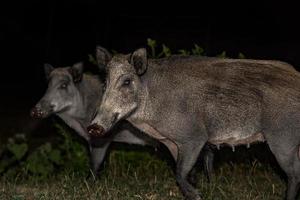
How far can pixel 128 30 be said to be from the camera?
1237 centimetres

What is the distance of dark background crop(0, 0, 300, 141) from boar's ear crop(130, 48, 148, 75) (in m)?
4.40

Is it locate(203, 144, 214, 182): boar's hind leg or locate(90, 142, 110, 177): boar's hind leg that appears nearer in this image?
locate(203, 144, 214, 182): boar's hind leg

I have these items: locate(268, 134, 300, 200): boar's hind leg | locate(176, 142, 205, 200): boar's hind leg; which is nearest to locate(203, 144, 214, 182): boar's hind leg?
locate(176, 142, 205, 200): boar's hind leg

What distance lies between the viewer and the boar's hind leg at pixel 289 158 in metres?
7.04

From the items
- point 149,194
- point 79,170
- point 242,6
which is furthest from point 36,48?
point 149,194

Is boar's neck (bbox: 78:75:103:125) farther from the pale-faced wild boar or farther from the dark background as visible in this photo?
the dark background

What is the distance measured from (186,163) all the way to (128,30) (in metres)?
5.45

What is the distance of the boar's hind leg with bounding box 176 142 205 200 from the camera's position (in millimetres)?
7207

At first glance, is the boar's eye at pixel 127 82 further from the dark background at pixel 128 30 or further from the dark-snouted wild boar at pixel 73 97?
the dark background at pixel 128 30

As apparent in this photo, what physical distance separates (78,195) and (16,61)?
8.74 meters

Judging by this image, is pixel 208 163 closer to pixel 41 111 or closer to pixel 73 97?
pixel 73 97

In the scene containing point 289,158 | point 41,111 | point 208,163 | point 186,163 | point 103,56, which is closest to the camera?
point 289,158

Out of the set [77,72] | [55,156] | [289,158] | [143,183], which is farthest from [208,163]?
[55,156]

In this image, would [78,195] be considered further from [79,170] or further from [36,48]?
[36,48]
